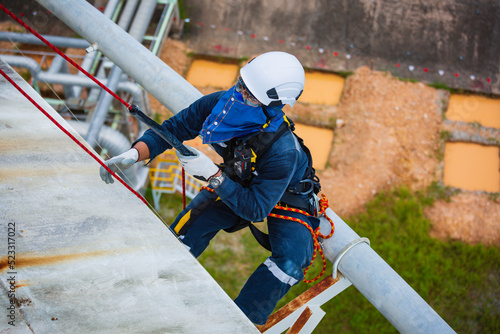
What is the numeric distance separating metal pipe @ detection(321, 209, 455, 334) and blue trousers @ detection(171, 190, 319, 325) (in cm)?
23

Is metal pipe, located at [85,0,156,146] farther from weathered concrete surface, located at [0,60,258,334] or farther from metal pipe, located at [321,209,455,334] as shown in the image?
metal pipe, located at [321,209,455,334]

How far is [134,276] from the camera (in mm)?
2418

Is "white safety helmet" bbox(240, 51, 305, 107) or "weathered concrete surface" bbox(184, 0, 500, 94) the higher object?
"weathered concrete surface" bbox(184, 0, 500, 94)

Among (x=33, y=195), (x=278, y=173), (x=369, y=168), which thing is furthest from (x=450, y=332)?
(x=369, y=168)

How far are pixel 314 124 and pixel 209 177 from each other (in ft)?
26.0

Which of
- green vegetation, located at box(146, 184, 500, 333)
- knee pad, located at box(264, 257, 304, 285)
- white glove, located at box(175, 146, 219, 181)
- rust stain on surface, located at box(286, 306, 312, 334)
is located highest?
white glove, located at box(175, 146, 219, 181)

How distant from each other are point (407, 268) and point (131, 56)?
683 centimetres

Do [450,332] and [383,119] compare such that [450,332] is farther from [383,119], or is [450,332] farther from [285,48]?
[285,48]

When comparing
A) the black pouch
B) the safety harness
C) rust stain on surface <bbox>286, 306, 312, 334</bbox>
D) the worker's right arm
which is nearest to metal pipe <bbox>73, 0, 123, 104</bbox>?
the worker's right arm

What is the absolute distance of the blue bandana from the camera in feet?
10.0

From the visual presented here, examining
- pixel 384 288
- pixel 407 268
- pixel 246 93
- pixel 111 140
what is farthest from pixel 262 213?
pixel 407 268

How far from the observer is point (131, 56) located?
12.6 feet

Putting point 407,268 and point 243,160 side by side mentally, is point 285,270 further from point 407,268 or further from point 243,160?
point 407,268

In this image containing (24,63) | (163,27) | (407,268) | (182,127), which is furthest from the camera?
(163,27)
